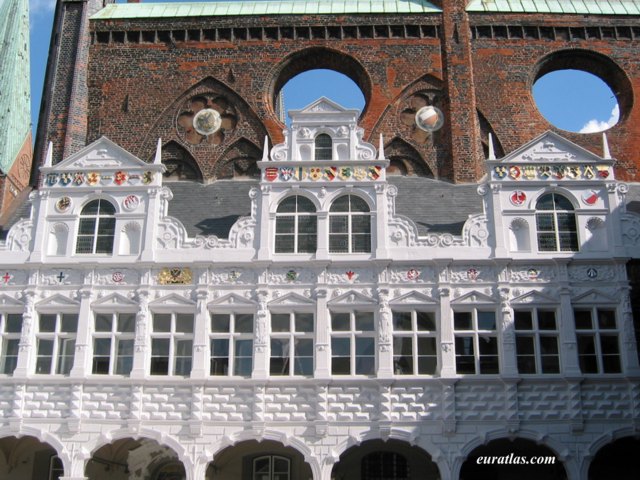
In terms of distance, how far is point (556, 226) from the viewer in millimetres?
21656

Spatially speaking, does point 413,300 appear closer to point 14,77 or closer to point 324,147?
point 324,147

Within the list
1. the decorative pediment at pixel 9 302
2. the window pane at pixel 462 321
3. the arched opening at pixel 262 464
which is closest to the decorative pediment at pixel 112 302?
the decorative pediment at pixel 9 302

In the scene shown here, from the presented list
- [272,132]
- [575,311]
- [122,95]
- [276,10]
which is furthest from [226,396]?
[276,10]

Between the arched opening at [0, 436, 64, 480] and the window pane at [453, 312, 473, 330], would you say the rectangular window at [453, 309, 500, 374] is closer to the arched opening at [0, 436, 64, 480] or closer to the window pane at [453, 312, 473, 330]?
the window pane at [453, 312, 473, 330]

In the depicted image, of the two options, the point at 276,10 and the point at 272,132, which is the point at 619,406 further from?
the point at 276,10

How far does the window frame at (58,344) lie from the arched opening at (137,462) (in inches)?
96.1

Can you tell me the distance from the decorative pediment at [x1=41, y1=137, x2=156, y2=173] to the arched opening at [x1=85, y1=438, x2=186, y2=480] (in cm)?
742

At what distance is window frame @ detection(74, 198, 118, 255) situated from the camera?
72.6ft

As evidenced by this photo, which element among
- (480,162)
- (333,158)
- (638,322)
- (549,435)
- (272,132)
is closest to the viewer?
(549,435)

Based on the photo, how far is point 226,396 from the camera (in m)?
20.5

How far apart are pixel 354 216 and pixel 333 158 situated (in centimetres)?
185

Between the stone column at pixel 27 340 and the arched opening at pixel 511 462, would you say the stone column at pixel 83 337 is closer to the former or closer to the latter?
the stone column at pixel 27 340

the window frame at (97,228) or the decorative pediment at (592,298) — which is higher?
the window frame at (97,228)

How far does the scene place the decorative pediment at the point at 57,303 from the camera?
2159 cm
